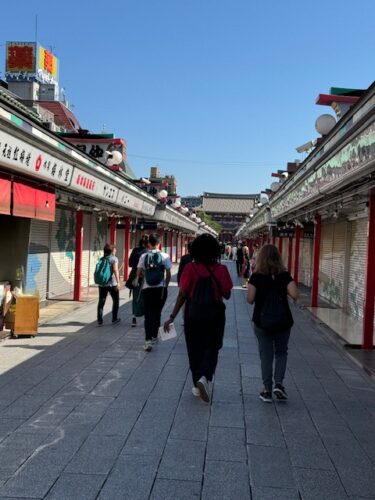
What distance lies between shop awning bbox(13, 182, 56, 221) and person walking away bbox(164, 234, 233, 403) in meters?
3.78

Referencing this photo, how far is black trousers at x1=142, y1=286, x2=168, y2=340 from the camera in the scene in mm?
7879

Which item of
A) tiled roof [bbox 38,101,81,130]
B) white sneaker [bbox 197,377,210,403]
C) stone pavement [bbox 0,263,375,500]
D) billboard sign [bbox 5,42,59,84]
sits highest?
billboard sign [bbox 5,42,59,84]

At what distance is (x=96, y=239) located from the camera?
1942 cm

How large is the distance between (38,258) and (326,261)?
922cm

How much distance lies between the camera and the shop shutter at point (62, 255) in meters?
14.2

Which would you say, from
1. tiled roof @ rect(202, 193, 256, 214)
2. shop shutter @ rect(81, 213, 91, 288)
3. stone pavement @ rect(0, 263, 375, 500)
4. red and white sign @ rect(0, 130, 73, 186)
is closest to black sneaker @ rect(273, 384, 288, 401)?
stone pavement @ rect(0, 263, 375, 500)

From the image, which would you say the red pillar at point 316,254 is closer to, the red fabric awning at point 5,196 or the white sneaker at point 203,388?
the red fabric awning at point 5,196

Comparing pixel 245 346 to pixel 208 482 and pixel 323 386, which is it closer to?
pixel 323 386

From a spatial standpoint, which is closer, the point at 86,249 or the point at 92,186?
the point at 92,186

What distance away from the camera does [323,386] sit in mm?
6332

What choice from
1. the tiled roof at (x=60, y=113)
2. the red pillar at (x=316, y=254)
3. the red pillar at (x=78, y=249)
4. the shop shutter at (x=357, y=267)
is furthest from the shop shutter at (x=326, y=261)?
the tiled roof at (x=60, y=113)

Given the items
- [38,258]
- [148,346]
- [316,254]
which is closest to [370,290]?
[148,346]

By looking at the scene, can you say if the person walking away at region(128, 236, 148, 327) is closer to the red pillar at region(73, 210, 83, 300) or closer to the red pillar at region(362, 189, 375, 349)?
the red pillar at region(73, 210, 83, 300)

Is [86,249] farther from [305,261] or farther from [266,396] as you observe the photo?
[266,396]
